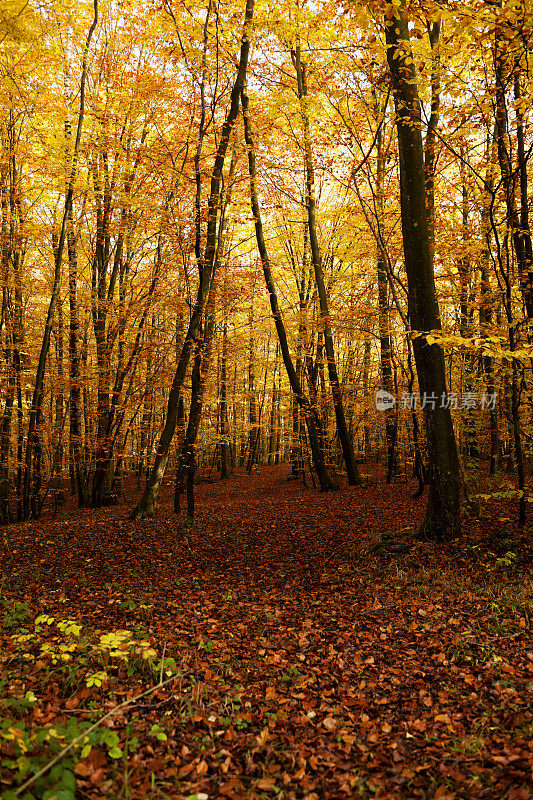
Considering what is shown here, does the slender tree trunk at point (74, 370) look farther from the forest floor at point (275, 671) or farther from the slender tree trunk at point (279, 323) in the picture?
the forest floor at point (275, 671)

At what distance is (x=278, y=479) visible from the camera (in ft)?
67.6

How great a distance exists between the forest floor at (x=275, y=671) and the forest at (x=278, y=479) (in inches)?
1.0

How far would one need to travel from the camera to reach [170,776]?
8.71ft

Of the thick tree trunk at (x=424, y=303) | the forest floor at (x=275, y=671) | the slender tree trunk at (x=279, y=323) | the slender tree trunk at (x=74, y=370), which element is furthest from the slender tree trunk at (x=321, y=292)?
the slender tree trunk at (x=74, y=370)

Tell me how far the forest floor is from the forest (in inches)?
1.0

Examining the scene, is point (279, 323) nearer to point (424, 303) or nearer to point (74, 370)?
point (74, 370)

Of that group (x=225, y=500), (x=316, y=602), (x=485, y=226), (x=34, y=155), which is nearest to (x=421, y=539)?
(x=316, y=602)

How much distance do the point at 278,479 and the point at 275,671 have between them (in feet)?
54.3

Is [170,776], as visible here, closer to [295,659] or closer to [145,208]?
[295,659]

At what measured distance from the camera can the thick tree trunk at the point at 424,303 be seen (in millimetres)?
6824

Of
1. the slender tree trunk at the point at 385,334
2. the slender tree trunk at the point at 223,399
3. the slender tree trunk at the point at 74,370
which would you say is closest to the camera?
the slender tree trunk at the point at 385,334

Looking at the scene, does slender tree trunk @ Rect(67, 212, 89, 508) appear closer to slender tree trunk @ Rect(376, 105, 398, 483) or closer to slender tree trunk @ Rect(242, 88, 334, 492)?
slender tree trunk @ Rect(242, 88, 334, 492)

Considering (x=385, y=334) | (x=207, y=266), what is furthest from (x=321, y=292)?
(x=207, y=266)

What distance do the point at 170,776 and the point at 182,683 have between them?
1.09 metres
